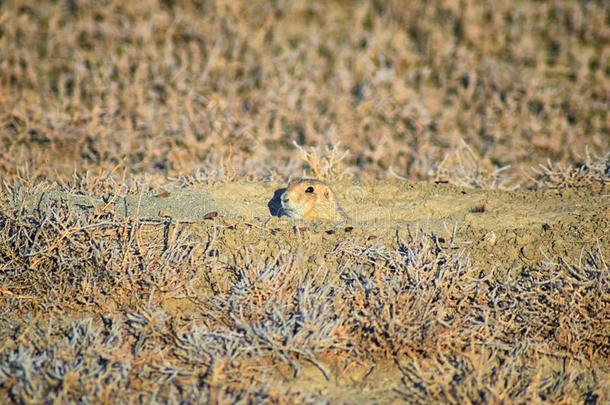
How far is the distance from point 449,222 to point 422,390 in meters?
1.42

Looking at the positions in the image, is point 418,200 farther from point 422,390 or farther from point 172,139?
point 172,139

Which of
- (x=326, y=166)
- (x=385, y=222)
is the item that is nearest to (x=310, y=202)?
(x=385, y=222)

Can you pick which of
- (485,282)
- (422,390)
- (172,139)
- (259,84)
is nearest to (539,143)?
(259,84)

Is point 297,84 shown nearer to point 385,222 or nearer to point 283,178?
point 283,178

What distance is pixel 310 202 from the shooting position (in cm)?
555

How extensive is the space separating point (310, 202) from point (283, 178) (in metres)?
1.08

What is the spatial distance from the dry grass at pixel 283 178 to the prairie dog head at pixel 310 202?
536mm

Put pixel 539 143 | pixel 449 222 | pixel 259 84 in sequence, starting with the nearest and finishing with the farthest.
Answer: pixel 449 222 < pixel 539 143 < pixel 259 84

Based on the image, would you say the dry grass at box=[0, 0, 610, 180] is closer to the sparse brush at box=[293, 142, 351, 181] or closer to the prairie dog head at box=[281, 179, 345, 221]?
the sparse brush at box=[293, 142, 351, 181]

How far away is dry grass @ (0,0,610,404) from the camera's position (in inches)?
166

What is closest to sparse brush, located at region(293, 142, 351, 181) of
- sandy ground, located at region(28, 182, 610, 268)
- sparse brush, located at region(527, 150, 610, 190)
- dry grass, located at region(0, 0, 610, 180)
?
sandy ground, located at region(28, 182, 610, 268)

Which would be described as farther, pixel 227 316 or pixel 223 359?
pixel 227 316

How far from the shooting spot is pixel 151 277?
15.4ft

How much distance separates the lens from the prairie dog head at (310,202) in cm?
553
